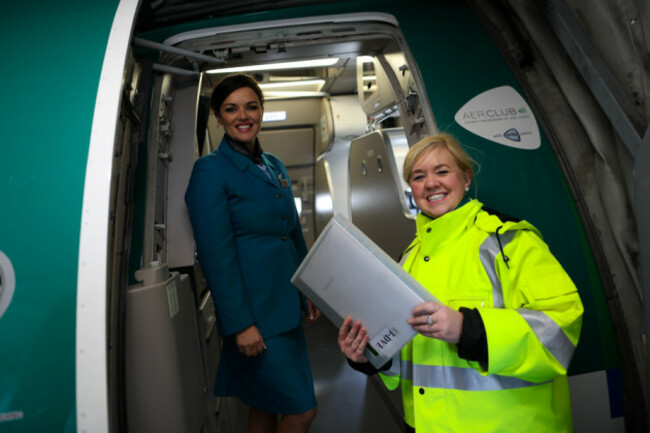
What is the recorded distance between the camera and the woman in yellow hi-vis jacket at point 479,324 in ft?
3.38

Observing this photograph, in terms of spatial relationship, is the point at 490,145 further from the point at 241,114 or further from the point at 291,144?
the point at 291,144

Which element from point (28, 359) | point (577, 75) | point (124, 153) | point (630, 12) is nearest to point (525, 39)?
point (577, 75)

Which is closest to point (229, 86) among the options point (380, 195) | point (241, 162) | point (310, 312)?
point (241, 162)

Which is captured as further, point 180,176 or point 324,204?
point 324,204

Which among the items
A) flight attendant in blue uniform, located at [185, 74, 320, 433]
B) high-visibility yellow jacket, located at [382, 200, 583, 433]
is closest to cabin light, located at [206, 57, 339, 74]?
flight attendant in blue uniform, located at [185, 74, 320, 433]

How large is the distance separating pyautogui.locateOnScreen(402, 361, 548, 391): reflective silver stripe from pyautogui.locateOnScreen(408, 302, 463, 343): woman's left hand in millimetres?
216

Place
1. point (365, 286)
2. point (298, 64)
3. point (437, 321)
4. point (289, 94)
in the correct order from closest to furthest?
point (437, 321) → point (365, 286) → point (298, 64) → point (289, 94)

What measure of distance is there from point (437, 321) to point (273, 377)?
117 cm

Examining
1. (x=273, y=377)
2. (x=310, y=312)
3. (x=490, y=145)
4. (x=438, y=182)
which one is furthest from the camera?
(x=310, y=312)

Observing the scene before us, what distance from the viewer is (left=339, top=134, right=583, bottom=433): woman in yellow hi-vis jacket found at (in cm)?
103

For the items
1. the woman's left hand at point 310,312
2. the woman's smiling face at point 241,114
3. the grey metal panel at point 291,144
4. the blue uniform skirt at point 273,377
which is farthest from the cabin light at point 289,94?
the blue uniform skirt at point 273,377

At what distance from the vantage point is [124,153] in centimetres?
187

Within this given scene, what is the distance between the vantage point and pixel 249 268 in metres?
1.94

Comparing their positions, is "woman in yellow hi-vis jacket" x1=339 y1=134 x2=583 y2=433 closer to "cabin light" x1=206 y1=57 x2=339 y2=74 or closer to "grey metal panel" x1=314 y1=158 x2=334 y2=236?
"cabin light" x1=206 y1=57 x2=339 y2=74
